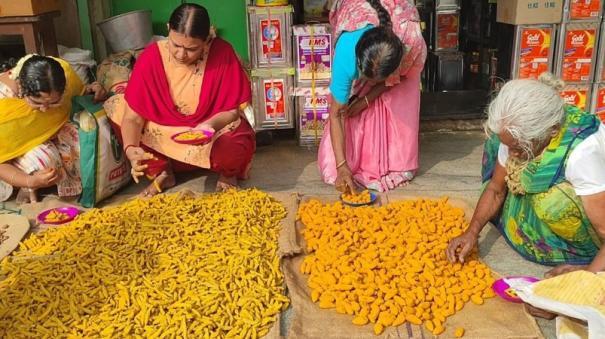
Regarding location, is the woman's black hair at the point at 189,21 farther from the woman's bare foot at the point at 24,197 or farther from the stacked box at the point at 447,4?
the stacked box at the point at 447,4

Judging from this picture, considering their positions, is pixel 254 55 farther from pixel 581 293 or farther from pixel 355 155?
pixel 581 293

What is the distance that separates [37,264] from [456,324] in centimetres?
189

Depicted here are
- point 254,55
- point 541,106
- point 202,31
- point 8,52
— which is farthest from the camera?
point 8,52

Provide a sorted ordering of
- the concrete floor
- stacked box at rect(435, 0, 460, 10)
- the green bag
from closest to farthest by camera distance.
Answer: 1. the concrete floor
2. the green bag
3. stacked box at rect(435, 0, 460, 10)

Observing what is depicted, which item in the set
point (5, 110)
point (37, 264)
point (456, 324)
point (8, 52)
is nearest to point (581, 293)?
point (456, 324)

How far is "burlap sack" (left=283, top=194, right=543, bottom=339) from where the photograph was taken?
222 centimetres

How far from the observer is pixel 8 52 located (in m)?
4.94

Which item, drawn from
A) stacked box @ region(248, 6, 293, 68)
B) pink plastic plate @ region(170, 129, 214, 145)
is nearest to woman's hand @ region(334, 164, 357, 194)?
pink plastic plate @ region(170, 129, 214, 145)

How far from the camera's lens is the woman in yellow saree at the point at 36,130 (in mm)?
3191

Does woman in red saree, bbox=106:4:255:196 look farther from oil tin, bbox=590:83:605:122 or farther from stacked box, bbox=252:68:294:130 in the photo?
oil tin, bbox=590:83:605:122

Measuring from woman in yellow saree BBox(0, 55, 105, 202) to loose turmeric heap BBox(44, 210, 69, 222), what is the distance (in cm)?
20

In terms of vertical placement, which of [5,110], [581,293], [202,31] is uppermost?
[202,31]

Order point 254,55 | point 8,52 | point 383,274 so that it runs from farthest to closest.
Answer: point 8,52
point 254,55
point 383,274

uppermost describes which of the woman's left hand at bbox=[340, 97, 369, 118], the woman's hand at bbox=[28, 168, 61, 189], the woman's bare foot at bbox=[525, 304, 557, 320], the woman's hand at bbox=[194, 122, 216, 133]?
the woman's left hand at bbox=[340, 97, 369, 118]
